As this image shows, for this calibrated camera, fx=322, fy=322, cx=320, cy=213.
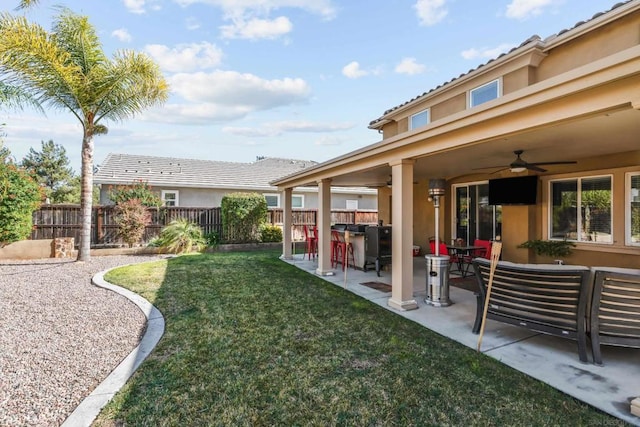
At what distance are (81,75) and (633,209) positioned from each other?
14081 mm

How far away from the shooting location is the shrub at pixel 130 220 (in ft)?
39.3

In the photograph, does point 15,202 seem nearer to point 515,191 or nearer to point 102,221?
point 102,221

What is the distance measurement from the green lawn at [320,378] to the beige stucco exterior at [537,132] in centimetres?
163

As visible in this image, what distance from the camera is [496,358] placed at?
379 centimetres

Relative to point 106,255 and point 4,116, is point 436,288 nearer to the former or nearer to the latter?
point 106,255

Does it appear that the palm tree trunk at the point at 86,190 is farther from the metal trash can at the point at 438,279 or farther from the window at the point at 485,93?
the window at the point at 485,93

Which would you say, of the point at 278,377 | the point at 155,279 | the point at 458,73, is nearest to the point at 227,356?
the point at 278,377

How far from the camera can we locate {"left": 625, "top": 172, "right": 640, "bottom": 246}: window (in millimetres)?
6488

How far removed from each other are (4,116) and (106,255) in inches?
202

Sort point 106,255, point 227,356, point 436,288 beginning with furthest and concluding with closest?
point 106,255
point 436,288
point 227,356

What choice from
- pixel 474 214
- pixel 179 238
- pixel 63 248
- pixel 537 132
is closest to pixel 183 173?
pixel 179 238

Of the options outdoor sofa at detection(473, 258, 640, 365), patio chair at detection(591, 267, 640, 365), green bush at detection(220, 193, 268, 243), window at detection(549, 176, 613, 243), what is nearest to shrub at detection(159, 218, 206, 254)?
green bush at detection(220, 193, 268, 243)

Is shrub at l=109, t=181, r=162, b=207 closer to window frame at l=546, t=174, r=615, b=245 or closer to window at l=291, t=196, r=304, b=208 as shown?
window at l=291, t=196, r=304, b=208

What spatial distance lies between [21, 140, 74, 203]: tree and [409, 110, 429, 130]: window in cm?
3458
